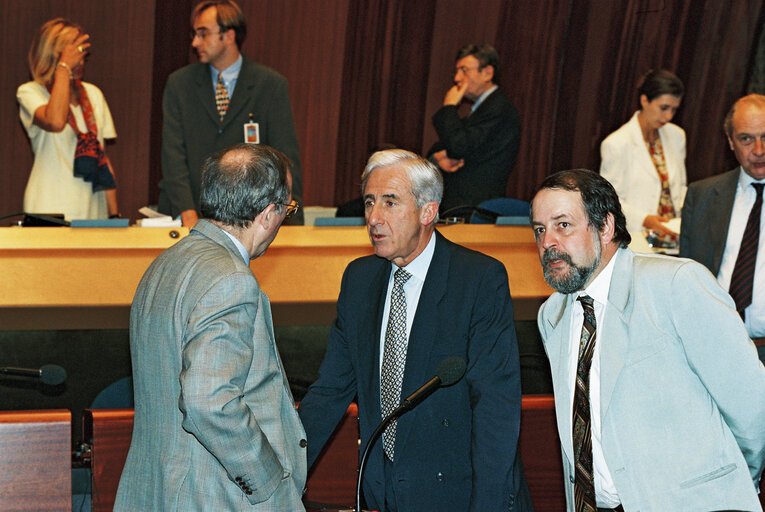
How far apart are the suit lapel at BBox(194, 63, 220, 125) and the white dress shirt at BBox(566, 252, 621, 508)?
2958mm

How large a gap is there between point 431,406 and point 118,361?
2297mm

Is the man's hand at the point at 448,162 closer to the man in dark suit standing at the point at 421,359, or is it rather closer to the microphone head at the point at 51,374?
the man in dark suit standing at the point at 421,359

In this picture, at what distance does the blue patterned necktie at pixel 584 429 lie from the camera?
7.22 ft

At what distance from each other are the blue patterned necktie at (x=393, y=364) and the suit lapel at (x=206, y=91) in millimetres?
2549

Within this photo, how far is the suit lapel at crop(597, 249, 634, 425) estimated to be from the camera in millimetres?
2145

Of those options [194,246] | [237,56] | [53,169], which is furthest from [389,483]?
[53,169]

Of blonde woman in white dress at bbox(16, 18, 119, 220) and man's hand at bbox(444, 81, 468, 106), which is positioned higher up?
man's hand at bbox(444, 81, 468, 106)

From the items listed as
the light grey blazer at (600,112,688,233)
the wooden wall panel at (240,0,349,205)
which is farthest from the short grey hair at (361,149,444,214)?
the wooden wall panel at (240,0,349,205)

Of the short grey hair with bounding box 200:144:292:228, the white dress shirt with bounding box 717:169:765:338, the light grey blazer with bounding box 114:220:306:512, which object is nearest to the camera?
the light grey blazer with bounding box 114:220:306:512

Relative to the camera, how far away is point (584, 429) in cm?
222

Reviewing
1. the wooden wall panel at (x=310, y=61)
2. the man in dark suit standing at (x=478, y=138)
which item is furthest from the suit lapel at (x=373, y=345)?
the wooden wall panel at (x=310, y=61)

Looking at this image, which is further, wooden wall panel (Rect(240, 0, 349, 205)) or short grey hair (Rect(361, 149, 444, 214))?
wooden wall panel (Rect(240, 0, 349, 205))

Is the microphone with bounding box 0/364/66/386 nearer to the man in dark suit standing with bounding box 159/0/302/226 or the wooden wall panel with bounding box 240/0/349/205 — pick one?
the man in dark suit standing with bounding box 159/0/302/226

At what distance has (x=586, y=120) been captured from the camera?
25.7 feet
